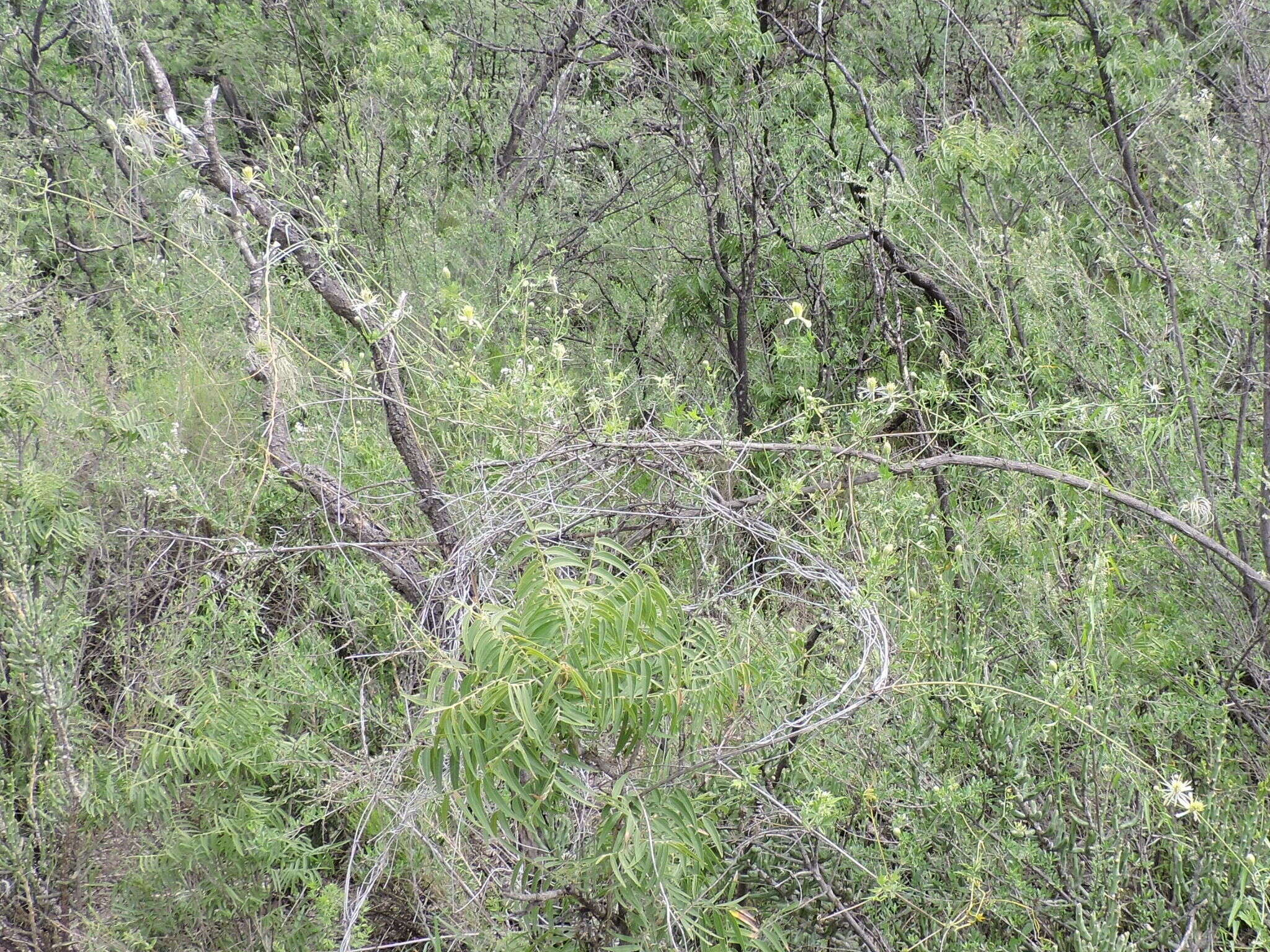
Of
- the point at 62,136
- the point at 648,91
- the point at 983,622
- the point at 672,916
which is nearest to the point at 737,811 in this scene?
the point at 672,916

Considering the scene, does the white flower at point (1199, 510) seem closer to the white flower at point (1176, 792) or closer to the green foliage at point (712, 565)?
the green foliage at point (712, 565)

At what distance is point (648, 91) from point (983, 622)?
3031 mm

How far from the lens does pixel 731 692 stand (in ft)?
5.77

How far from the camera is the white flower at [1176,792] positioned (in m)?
1.70

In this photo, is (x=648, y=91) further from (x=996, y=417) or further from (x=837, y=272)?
(x=996, y=417)

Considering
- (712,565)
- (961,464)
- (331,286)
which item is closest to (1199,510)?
(961,464)

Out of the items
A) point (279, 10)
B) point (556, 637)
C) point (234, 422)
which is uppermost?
point (279, 10)

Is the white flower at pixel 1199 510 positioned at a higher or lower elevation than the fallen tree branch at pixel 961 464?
lower

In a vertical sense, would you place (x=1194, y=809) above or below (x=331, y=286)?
below

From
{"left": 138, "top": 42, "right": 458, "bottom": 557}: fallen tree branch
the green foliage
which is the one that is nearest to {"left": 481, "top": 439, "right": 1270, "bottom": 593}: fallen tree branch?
the green foliage

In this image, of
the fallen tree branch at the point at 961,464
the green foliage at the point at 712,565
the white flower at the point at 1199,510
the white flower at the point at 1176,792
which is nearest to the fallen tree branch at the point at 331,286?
the green foliage at the point at 712,565

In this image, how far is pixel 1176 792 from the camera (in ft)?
5.62

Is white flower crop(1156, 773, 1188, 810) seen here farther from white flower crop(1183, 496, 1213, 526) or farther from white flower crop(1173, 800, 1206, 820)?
white flower crop(1183, 496, 1213, 526)

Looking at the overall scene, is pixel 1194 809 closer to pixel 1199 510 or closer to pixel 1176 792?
pixel 1176 792
